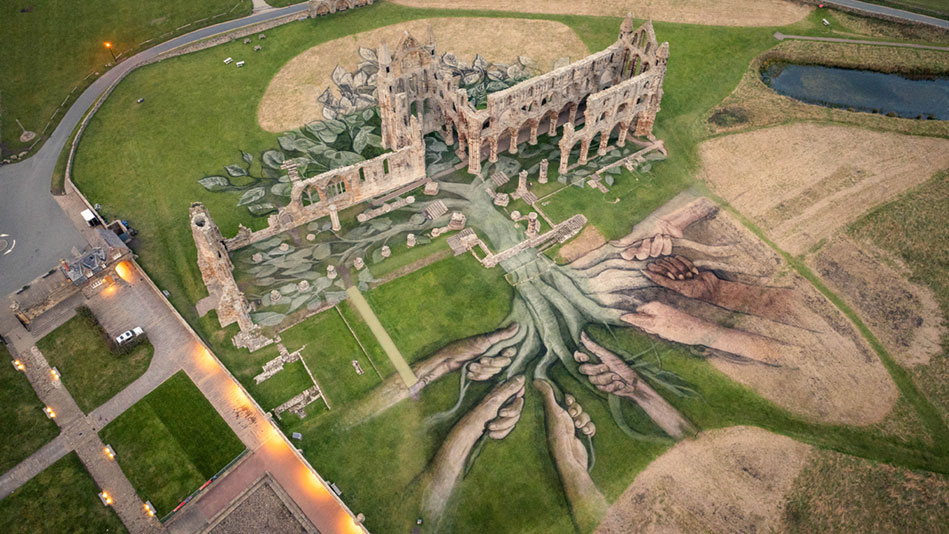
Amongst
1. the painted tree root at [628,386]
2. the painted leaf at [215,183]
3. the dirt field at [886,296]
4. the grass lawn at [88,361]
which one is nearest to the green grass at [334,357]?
the grass lawn at [88,361]

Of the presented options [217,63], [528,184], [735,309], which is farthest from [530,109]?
[217,63]

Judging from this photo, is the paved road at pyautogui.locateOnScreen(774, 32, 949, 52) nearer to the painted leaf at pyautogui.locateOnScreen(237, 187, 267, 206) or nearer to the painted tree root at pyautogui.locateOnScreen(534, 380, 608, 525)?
the painted tree root at pyautogui.locateOnScreen(534, 380, 608, 525)

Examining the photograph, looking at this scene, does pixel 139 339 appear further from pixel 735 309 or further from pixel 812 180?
pixel 812 180

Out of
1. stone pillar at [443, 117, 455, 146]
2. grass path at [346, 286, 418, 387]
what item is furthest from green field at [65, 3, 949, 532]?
stone pillar at [443, 117, 455, 146]

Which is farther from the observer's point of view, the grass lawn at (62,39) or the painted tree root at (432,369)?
the grass lawn at (62,39)

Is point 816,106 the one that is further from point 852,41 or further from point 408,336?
point 408,336

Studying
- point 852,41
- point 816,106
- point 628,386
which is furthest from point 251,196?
point 852,41

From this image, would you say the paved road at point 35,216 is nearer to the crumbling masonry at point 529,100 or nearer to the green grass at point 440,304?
the green grass at point 440,304
